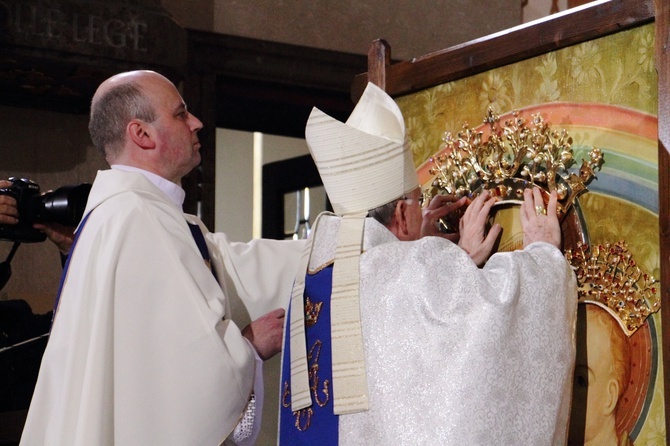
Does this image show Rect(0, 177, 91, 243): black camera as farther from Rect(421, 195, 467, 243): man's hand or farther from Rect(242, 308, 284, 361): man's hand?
Rect(421, 195, 467, 243): man's hand

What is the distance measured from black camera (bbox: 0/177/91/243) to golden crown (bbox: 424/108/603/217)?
3.57 feet

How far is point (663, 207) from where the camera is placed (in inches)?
101

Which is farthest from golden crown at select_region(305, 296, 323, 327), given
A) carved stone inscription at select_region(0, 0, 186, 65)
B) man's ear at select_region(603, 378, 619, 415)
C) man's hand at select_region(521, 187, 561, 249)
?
carved stone inscription at select_region(0, 0, 186, 65)

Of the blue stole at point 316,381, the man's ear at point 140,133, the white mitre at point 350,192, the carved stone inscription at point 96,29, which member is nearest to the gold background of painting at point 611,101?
the white mitre at point 350,192

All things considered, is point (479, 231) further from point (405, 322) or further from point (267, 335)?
point (267, 335)

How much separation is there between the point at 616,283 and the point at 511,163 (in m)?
0.47

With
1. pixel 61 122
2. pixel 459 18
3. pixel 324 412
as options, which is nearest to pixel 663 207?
pixel 324 412

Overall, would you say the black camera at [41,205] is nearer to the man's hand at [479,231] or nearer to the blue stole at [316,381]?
the blue stole at [316,381]

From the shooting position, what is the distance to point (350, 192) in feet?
9.02

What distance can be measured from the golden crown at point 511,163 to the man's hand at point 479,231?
0.05m

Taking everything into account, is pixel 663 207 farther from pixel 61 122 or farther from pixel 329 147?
pixel 61 122

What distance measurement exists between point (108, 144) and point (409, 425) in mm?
1360

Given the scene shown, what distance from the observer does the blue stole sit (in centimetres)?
267

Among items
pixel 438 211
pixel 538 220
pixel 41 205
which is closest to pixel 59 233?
pixel 41 205
